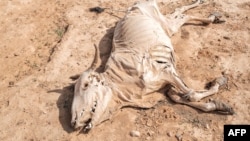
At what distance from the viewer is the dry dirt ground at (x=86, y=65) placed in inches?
226

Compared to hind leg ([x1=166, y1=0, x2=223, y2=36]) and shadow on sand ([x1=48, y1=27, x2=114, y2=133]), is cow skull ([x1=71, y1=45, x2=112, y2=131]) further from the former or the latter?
hind leg ([x1=166, y1=0, x2=223, y2=36])

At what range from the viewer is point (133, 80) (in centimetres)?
592

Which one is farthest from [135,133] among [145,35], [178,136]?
[145,35]

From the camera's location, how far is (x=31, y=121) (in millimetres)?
6020

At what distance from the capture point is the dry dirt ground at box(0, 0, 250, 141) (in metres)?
5.74

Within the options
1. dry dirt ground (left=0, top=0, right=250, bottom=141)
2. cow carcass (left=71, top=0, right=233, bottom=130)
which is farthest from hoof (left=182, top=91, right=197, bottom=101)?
dry dirt ground (left=0, top=0, right=250, bottom=141)

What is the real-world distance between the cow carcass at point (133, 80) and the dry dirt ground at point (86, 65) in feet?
0.58

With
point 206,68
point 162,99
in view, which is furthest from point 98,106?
point 206,68

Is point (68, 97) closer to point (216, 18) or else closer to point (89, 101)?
point (89, 101)

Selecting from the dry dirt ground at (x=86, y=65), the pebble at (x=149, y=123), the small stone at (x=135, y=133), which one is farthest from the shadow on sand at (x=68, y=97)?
the pebble at (x=149, y=123)

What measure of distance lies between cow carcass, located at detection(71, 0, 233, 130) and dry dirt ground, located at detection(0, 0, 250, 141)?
0.18 meters

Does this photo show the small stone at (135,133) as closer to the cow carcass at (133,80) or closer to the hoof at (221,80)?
the cow carcass at (133,80)

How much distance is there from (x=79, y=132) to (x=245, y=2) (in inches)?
196

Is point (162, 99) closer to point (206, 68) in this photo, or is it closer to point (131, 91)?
point (131, 91)
